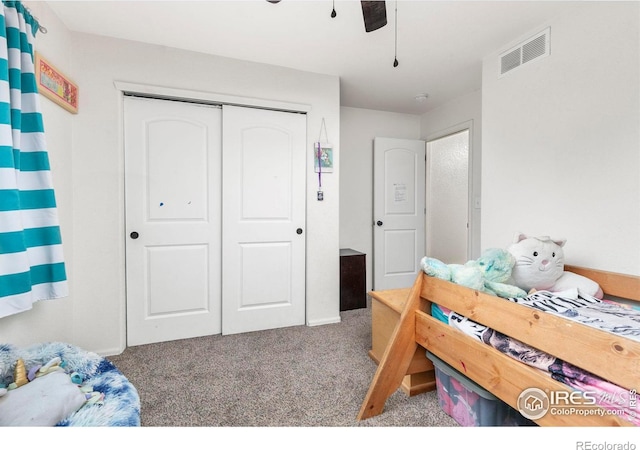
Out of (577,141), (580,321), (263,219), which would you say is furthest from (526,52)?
(263,219)

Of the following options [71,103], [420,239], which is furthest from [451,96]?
[71,103]

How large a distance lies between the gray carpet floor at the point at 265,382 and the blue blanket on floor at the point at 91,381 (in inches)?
16.0

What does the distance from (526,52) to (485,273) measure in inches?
64.6

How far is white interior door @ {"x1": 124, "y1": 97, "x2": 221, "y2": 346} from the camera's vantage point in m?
2.11

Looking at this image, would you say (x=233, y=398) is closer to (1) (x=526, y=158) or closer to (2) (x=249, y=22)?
(2) (x=249, y=22)

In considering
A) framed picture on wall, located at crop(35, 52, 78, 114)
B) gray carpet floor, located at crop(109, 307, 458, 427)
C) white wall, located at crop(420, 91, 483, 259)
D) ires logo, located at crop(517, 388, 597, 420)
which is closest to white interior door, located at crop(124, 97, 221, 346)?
gray carpet floor, located at crop(109, 307, 458, 427)

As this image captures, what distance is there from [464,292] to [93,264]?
2.36m

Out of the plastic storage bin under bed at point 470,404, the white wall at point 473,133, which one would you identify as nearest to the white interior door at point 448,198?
the white wall at point 473,133

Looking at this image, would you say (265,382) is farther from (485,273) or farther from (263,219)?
(485,273)

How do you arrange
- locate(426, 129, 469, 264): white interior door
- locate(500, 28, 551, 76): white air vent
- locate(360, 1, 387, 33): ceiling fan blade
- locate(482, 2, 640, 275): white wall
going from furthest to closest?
locate(426, 129, 469, 264): white interior door
locate(500, 28, 551, 76): white air vent
locate(482, 2, 640, 275): white wall
locate(360, 1, 387, 33): ceiling fan blade

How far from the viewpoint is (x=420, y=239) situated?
361 cm

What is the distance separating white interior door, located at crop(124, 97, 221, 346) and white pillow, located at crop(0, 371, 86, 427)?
46.9 inches

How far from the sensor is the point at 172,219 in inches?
86.7

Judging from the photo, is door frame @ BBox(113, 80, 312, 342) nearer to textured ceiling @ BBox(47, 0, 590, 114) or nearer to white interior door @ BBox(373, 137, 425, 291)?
textured ceiling @ BBox(47, 0, 590, 114)
